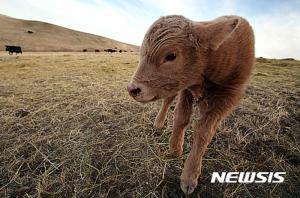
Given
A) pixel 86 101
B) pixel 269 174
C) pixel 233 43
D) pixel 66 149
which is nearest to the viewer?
pixel 233 43

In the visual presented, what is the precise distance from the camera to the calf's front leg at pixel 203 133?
8.78 ft

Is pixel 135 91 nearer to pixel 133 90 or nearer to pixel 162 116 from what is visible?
pixel 133 90

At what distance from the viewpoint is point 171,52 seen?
7.34 ft

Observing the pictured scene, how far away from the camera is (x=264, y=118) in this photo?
174 inches

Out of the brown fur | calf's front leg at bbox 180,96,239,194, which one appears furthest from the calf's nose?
calf's front leg at bbox 180,96,239,194

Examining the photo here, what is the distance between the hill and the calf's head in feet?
151

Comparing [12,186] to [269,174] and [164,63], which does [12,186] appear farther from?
[269,174]

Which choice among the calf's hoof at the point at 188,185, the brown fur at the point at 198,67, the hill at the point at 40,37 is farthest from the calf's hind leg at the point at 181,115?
the hill at the point at 40,37

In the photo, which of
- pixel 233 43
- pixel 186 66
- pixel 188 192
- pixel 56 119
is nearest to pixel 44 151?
pixel 56 119

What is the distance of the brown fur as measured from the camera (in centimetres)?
226

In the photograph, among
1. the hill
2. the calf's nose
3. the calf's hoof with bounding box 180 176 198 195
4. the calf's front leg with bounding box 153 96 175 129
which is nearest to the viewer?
the calf's nose

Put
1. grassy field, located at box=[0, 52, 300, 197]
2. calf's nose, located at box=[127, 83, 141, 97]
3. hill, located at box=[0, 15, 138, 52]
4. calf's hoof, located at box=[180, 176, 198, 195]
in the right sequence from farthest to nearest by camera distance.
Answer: hill, located at box=[0, 15, 138, 52]
grassy field, located at box=[0, 52, 300, 197]
calf's hoof, located at box=[180, 176, 198, 195]
calf's nose, located at box=[127, 83, 141, 97]

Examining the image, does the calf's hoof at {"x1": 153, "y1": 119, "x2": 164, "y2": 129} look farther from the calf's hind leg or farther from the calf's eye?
the calf's eye

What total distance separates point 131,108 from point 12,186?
2.46 m
